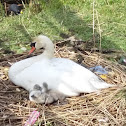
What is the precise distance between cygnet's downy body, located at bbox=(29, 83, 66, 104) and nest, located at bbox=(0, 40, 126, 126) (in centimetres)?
7

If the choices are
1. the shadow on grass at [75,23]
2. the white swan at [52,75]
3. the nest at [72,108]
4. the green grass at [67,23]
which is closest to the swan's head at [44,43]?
the white swan at [52,75]

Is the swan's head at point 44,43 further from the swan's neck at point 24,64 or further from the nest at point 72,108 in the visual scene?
the nest at point 72,108

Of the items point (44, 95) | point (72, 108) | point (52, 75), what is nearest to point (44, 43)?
point (52, 75)

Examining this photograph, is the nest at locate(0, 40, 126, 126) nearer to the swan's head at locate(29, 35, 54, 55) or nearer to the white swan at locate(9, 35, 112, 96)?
the white swan at locate(9, 35, 112, 96)

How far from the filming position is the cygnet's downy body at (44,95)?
3812 mm

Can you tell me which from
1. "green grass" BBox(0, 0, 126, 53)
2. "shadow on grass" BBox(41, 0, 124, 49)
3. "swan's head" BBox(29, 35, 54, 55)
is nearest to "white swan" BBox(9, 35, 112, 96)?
"swan's head" BBox(29, 35, 54, 55)

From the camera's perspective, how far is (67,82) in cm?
398

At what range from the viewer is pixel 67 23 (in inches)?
271

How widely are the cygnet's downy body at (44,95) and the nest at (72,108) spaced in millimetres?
73

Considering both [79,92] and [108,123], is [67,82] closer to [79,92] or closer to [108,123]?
[79,92]

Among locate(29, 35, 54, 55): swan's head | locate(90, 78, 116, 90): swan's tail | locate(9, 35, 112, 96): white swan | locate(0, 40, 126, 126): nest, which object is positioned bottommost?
locate(0, 40, 126, 126): nest

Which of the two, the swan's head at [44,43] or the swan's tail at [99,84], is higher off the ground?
the swan's head at [44,43]

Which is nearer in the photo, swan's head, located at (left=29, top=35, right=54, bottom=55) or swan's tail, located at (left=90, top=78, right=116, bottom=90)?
swan's tail, located at (left=90, top=78, right=116, bottom=90)

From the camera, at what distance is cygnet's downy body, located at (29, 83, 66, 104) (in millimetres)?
3812
